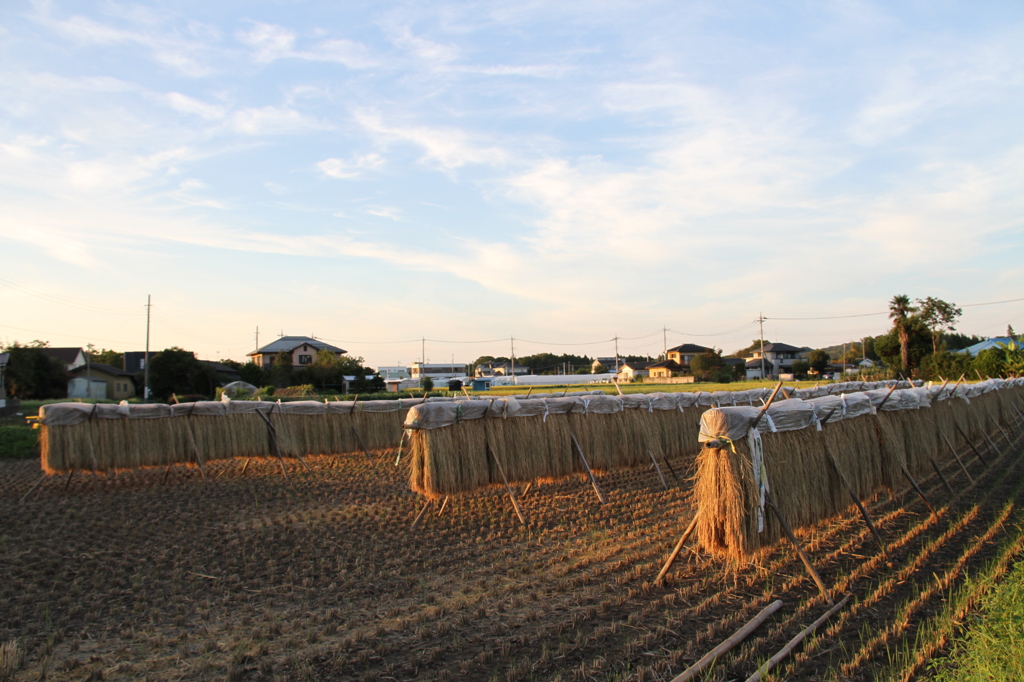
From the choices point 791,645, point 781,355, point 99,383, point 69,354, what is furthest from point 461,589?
point 781,355

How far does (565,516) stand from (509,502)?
1537 mm

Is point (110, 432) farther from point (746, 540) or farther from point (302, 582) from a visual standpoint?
point (746, 540)

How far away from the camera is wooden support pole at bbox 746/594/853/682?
426 cm

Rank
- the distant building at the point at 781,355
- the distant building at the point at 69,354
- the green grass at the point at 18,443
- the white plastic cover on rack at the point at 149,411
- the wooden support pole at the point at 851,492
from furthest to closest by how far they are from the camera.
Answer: the distant building at the point at 781,355
the distant building at the point at 69,354
the green grass at the point at 18,443
the white plastic cover on rack at the point at 149,411
the wooden support pole at the point at 851,492

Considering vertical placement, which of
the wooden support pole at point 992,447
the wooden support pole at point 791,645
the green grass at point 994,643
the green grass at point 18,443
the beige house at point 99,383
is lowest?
the wooden support pole at point 992,447

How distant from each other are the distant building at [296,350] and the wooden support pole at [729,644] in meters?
59.8

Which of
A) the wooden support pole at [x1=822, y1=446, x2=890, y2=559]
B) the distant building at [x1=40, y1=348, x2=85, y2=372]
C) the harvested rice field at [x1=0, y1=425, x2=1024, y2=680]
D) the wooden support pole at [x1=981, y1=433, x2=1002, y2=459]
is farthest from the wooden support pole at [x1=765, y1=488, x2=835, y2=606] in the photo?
the distant building at [x1=40, y1=348, x2=85, y2=372]

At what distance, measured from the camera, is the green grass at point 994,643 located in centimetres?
402

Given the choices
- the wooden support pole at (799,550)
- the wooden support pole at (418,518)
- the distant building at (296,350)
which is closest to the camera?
the wooden support pole at (799,550)

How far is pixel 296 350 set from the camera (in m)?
64.1

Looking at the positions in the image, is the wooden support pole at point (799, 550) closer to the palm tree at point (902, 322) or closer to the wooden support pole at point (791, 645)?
the wooden support pole at point (791, 645)

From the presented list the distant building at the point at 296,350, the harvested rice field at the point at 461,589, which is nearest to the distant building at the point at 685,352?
the distant building at the point at 296,350

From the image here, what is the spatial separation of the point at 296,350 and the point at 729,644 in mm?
64160

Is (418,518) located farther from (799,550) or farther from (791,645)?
(791,645)
